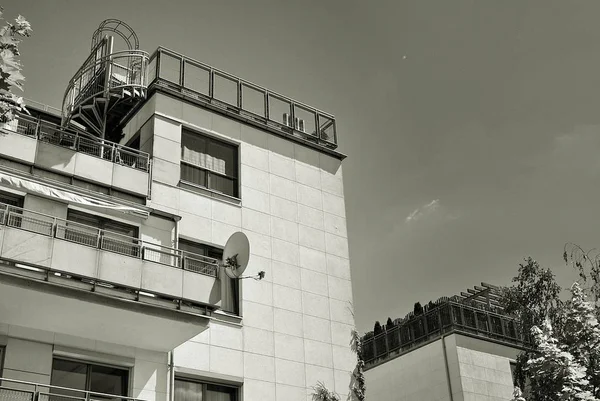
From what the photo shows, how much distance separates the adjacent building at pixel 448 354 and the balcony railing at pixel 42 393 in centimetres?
1682

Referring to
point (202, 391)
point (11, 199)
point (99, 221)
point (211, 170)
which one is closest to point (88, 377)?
point (202, 391)

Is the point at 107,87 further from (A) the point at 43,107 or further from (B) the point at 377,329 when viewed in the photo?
(B) the point at 377,329

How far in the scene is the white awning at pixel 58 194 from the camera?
21.7m

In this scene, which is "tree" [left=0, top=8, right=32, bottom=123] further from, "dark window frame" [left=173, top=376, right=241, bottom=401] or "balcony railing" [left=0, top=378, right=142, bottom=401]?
"dark window frame" [left=173, top=376, right=241, bottom=401]

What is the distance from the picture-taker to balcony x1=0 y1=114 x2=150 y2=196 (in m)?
22.6

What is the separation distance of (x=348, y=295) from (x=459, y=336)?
8.96m

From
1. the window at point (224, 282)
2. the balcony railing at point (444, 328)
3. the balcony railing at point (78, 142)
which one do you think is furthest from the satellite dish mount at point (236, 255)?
the balcony railing at point (444, 328)

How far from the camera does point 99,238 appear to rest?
21.3 meters

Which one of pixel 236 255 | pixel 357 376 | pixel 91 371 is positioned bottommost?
pixel 91 371

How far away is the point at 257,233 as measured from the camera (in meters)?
26.5

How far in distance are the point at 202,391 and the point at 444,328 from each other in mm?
14837

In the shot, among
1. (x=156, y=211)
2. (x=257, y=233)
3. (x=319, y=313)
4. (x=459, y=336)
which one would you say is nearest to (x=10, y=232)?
(x=156, y=211)

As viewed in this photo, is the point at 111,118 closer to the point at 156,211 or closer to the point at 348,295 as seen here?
the point at 156,211

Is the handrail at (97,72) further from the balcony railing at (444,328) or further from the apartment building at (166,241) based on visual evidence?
the balcony railing at (444,328)
